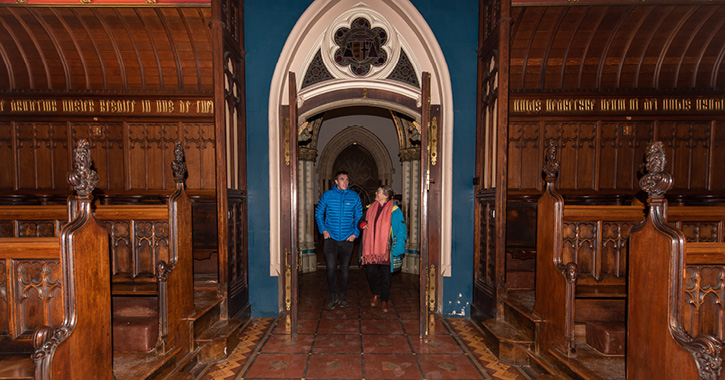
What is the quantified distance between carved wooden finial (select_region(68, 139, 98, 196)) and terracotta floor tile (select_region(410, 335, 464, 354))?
8.86 ft

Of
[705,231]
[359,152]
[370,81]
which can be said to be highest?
[370,81]

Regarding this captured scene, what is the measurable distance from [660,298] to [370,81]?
346cm

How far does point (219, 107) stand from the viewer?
10.9 feet

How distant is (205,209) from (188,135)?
3.68 ft

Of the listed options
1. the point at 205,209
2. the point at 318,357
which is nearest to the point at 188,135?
the point at 205,209

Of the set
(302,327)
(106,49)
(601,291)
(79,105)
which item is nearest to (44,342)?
(302,327)

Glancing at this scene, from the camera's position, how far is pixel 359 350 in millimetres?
2992

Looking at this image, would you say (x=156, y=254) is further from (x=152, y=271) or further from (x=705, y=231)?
(x=705, y=231)

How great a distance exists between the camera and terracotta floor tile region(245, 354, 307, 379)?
259 centimetres

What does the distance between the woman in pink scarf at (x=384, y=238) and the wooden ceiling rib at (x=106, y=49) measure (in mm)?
2689

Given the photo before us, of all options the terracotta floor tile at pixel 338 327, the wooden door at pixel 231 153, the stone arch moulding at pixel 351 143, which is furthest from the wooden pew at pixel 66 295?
the stone arch moulding at pixel 351 143

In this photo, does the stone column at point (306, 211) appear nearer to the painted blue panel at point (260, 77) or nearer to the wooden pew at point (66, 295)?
the painted blue panel at point (260, 77)

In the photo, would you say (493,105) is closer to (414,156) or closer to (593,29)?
(593,29)

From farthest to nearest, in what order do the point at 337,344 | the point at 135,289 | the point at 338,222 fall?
the point at 338,222, the point at 337,344, the point at 135,289
